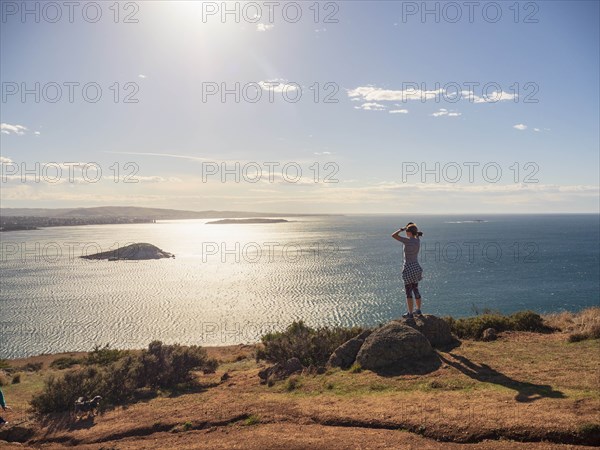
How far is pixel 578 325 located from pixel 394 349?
34.2ft

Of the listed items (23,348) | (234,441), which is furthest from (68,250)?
(234,441)

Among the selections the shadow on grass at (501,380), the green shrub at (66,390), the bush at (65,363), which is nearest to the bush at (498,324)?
the shadow on grass at (501,380)

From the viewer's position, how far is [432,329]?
53.5 feet

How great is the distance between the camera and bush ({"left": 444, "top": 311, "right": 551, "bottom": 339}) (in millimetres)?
18375

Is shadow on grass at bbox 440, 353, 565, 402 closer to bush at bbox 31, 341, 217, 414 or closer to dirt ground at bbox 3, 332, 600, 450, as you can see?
dirt ground at bbox 3, 332, 600, 450

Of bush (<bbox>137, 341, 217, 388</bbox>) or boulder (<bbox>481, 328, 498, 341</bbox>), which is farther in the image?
bush (<bbox>137, 341, 217, 388</bbox>)

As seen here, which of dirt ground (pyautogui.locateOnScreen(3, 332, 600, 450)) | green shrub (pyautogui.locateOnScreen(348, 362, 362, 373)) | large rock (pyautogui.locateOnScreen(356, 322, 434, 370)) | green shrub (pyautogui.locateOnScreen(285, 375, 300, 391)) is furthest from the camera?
green shrub (pyautogui.locateOnScreen(348, 362, 362, 373))

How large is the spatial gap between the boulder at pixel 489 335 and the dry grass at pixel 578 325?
2884 millimetres

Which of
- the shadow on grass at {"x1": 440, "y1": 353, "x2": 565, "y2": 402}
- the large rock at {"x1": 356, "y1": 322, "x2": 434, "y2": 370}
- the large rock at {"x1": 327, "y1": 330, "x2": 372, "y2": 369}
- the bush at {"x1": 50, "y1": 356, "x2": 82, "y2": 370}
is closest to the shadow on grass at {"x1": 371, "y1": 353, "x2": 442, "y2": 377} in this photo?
the large rock at {"x1": 356, "y1": 322, "x2": 434, "y2": 370}

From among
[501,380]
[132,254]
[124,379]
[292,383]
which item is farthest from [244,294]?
[132,254]

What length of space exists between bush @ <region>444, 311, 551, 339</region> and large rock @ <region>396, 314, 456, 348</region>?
2120 millimetres

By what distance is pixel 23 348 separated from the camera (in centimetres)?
4269

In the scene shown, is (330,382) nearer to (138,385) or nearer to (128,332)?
(138,385)

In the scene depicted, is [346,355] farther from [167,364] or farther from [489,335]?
[167,364]
